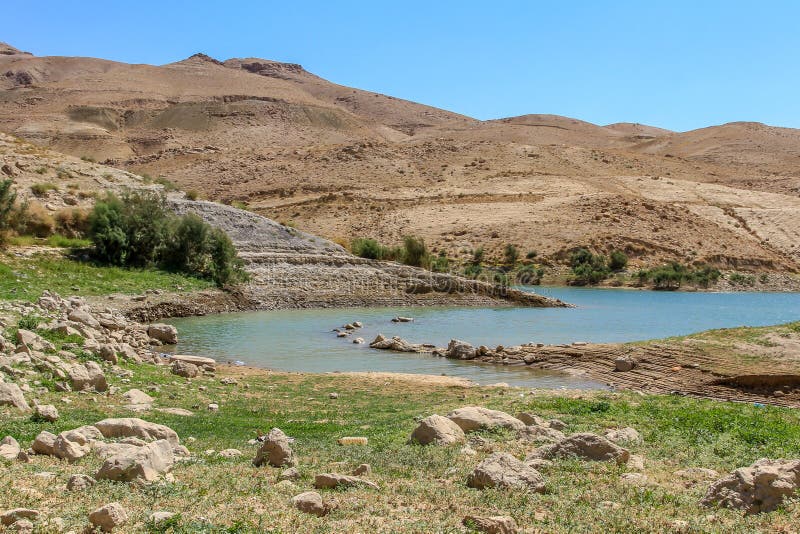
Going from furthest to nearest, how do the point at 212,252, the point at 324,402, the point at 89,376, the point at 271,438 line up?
the point at 212,252 < the point at 324,402 < the point at 89,376 < the point at 271,438

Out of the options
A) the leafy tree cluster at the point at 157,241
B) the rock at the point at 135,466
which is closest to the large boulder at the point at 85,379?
the rock at the point at 135,466

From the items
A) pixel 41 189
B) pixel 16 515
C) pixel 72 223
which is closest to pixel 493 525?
pixel 16 515

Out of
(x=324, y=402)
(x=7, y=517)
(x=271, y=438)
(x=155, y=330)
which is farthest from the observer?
(x=155, y=330)

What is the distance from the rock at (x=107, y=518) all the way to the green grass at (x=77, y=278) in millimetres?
20667

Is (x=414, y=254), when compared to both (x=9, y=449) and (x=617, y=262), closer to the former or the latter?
(x=617, y=262)

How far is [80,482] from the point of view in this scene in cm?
630

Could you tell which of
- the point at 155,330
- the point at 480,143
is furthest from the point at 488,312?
the point at 480,143

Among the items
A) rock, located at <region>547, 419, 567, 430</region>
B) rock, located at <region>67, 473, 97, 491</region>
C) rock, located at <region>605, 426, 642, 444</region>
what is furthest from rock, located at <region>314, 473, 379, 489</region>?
rock, located at <region>547, 419, 567, 430</region>

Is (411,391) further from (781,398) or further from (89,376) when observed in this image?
(781,398)

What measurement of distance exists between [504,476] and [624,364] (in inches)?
487

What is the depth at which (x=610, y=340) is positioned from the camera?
2731cm

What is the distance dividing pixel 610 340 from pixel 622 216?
1810 inches

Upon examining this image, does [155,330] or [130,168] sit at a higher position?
[130,168]

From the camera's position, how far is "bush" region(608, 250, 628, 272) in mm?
61000
